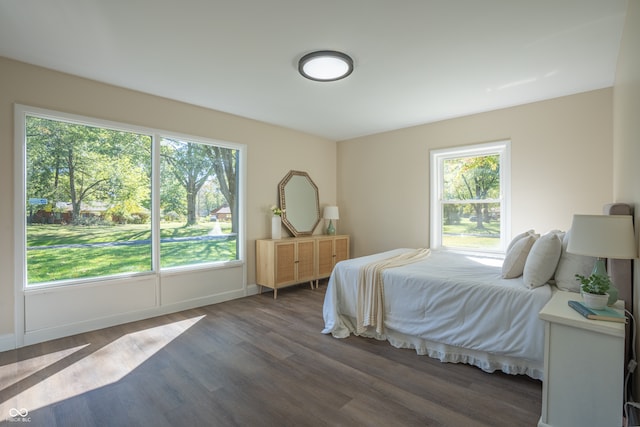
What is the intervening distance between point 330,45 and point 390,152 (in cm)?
284

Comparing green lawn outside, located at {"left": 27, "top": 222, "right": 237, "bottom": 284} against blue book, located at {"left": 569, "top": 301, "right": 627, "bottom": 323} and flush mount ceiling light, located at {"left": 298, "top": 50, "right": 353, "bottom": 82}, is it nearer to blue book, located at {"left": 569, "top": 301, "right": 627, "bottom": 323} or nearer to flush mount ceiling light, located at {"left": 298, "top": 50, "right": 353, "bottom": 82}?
flush mount ceiling light, located at {"left": 298, "top": 50, "right": 353, "bottom": 82}

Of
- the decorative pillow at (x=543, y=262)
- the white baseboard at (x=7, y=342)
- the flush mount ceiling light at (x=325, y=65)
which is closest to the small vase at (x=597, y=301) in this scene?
the decorative pillow at (x=543, y=262)

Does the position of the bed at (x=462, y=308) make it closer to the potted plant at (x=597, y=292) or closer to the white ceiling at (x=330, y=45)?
the potted plant at (x=597, y=292)

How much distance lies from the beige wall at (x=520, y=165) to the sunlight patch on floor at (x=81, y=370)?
352 cm

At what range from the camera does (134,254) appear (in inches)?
136

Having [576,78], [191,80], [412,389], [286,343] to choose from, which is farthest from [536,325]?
[191,80]

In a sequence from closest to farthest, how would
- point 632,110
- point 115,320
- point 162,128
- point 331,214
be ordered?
point 632,110 < point 115,320 < point 162,128 < point 331,214

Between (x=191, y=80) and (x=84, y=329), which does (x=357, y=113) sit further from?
(x=84, y=329)

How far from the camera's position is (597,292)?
1.70m

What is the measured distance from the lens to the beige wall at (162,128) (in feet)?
8.81

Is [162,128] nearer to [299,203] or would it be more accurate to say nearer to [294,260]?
[299,203]

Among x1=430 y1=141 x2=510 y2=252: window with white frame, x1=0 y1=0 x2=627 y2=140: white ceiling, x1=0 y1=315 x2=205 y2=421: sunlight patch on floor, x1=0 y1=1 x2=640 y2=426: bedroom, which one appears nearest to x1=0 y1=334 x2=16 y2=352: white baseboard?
x1=0 y1=1 x2=640 y2=426: bedroom

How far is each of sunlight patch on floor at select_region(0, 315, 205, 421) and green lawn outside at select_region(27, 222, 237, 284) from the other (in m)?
0.78

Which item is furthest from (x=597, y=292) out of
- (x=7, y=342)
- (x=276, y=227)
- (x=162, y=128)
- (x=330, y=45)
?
(x=7, y=342)
